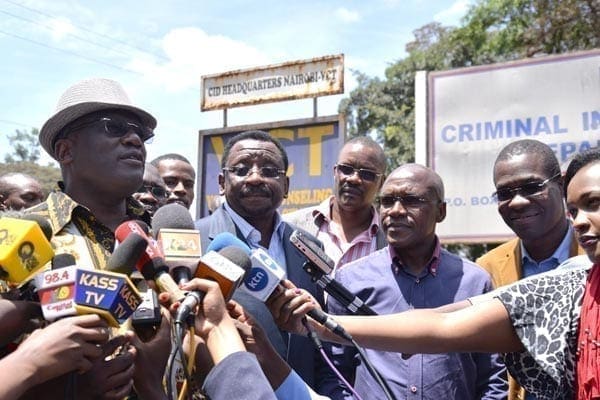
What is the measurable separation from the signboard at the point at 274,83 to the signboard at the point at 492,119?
241 centimetres

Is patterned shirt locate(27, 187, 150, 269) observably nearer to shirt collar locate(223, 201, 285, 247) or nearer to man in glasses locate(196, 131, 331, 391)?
man in glasses locate(196, 131, 331, 391)

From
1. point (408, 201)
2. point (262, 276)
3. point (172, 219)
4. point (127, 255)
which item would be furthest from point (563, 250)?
point (127, 255)

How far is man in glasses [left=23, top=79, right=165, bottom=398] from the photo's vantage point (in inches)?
97.7

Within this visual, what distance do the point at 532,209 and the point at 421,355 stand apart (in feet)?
3.69

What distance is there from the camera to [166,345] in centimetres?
211

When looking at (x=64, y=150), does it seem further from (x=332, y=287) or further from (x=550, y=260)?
(x=550, y=260)

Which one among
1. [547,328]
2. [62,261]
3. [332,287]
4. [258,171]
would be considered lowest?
[547,328]

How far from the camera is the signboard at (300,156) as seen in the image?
31.1 feet

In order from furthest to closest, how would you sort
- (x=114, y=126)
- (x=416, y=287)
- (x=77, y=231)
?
(x=416, y=287), (x=114, y=126), (x=77, y=231)

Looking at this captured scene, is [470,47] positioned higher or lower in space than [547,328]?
higher

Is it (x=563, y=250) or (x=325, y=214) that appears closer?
(x=563, y=250)

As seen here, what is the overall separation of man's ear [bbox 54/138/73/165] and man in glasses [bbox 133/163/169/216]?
1.70 metres

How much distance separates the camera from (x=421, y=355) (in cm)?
318

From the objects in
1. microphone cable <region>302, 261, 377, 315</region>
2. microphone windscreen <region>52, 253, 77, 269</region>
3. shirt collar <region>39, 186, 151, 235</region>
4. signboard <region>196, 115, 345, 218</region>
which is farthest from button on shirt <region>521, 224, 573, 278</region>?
signboard <region>196, 115, 345, 218</region>
